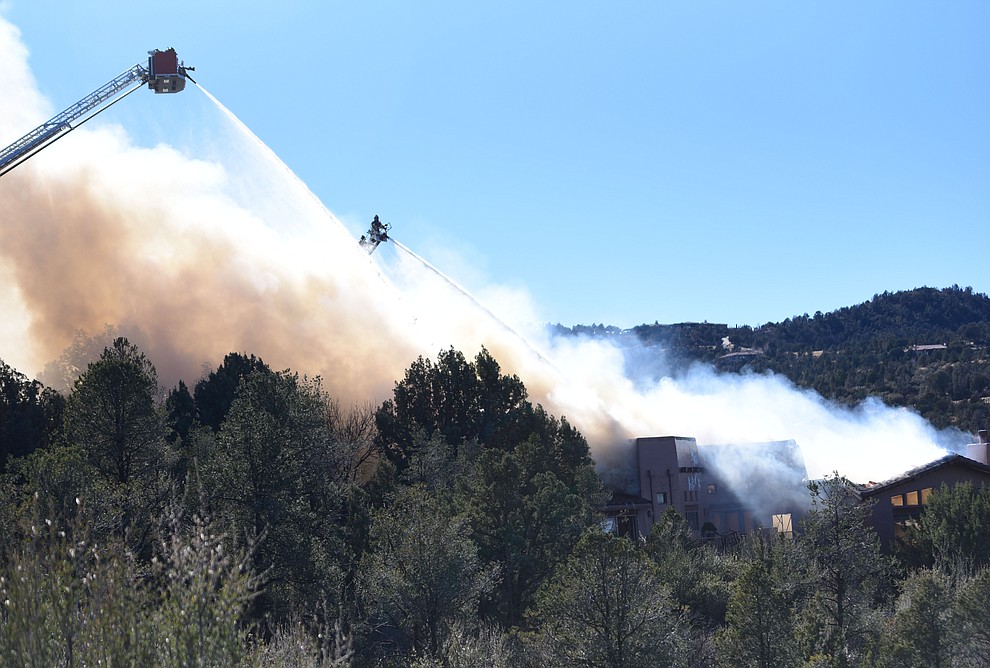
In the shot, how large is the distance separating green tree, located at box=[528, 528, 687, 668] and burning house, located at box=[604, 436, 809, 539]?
4503cm

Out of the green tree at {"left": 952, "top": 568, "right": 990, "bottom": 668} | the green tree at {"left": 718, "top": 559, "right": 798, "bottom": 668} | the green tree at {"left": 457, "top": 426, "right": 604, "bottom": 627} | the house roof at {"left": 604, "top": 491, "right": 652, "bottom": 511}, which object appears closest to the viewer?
the green tree at {"left": 718, "top": 559, "right": 798, "bottom": 668}

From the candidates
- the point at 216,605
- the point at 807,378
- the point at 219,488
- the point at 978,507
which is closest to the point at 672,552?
the point at 978,507

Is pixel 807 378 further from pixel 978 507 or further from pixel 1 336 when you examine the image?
pixel 1 336

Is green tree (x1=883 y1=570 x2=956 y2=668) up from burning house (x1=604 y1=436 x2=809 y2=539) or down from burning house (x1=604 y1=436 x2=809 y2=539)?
down

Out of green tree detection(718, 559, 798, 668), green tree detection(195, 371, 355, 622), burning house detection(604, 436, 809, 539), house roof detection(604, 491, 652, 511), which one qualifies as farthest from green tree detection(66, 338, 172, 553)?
burning house detection(604, 436, 809, 539)

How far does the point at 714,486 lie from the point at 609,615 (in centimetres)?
5283

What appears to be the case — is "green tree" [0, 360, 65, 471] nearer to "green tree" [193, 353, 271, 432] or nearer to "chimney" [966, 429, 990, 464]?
"green tree" [193, 353, 271, 432]

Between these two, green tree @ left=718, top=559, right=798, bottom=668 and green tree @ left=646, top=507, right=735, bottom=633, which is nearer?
green tree @ left=718, top=559, right=798, bottom=668

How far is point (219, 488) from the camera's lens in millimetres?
40719

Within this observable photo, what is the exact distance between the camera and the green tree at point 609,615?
3297 centimetres

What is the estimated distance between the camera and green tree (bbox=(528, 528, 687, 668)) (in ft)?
108

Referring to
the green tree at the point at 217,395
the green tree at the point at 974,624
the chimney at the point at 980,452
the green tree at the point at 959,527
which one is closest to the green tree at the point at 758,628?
the green tree at the point at 974,624

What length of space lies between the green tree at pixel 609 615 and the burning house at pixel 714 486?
148 feet

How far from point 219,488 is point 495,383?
3485cm
